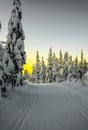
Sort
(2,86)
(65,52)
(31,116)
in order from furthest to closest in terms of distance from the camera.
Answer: (65,52) → (2,86) → (31,116)

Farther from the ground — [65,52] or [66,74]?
[65,52]

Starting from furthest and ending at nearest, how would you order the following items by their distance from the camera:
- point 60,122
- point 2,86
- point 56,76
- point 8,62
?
point 56,76 < point 8,62 < point 2,86 < point 60,122

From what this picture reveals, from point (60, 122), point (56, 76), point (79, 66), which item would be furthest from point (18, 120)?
point (79, 66)

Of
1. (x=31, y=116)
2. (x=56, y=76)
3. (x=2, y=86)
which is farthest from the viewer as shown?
(x=56, y=76)

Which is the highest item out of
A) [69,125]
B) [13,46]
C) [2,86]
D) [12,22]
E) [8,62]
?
[12,22]

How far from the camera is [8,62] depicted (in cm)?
2755

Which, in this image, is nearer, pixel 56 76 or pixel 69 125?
pixel 69 125

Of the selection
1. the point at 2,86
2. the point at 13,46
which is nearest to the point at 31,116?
the point at 2,86

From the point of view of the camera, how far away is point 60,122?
12.0 metres

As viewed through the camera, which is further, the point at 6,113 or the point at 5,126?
the point at 6,113

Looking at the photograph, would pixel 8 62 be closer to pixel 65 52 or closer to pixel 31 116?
pixel 31 116

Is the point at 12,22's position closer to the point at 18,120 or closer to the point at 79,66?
the point at 18,120

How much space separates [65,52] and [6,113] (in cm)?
8645

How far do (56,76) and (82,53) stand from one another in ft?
69.9
